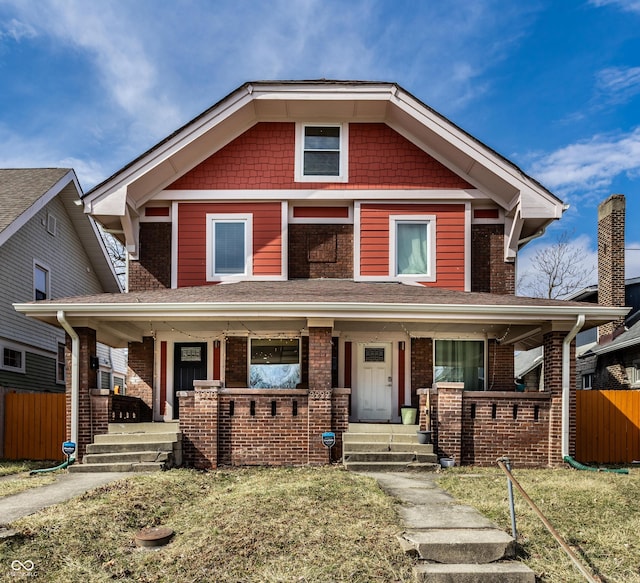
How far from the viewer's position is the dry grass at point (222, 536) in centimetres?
563

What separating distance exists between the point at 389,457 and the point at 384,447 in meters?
0.24

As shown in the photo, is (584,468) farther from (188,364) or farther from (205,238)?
(205,238)

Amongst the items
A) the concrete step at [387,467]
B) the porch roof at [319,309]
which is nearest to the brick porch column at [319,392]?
the porch roof at [319,309]

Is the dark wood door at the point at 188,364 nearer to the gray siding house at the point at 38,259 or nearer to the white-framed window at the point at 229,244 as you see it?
the white-framed window at the point at 229,244

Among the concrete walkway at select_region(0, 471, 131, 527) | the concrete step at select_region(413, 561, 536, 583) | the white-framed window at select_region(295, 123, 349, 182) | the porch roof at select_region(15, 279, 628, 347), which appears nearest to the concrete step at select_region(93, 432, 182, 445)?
the concrete walkway at select_region(0, 471, 131, 527)

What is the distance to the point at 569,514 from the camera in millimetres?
7523

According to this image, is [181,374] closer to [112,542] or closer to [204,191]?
[204,191]

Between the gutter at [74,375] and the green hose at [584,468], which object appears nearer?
the green hose at [584,468]

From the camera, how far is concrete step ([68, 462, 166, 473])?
34.5ft

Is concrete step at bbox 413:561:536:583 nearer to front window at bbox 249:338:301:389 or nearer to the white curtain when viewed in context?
front window at bbox 249:338:301:389

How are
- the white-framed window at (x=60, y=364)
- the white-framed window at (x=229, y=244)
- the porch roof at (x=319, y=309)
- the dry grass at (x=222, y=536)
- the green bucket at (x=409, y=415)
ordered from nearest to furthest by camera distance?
1. the dry grass at (x=222, y=536)
2. the porch roof at (x=319, y=309)
3. the green bucket at (x=409, y=415)
4. the white-framed window at (x=229, y=244)
5. the white-framed window at (x=60, y=364)

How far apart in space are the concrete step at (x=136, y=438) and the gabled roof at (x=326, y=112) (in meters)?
4.97

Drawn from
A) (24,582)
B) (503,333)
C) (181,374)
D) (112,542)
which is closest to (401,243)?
(503,333)

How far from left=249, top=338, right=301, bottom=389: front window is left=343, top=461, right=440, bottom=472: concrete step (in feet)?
11.3
